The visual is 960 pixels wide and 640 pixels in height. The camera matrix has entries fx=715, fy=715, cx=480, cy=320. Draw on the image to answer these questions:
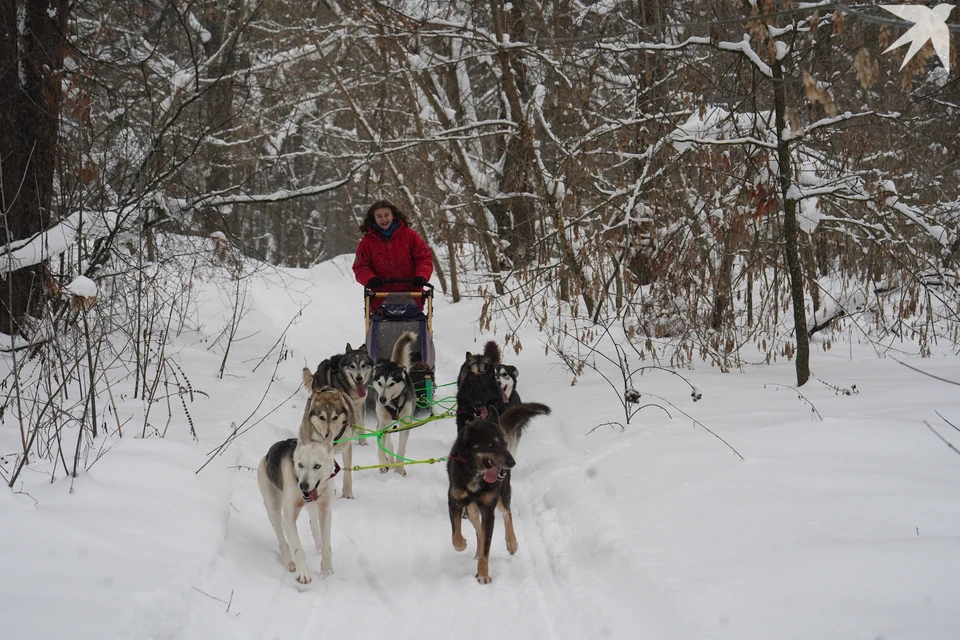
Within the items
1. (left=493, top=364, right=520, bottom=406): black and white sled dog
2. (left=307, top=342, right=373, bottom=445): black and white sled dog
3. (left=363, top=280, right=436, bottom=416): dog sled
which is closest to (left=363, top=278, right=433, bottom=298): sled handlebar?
(left=363, top=280, right=436, bottom=416): dog sled

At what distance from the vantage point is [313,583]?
3.59 meters

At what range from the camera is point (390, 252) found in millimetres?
7562

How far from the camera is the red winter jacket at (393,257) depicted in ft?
24.6

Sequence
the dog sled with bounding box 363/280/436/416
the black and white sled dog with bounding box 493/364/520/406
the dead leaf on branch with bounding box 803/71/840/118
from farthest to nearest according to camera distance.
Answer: the dog sled with bounding box 363/280/436/416 < the black and white sled dog with bounding box 493/364/520/406 < the dead leaf on branch with bounding box 803/71/840/118

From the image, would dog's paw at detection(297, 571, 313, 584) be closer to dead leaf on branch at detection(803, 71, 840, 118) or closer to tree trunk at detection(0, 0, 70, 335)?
dead leaf on branch at detection(803, 71, 840, 118)

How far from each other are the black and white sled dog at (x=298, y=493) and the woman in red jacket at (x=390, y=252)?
12.1 ft

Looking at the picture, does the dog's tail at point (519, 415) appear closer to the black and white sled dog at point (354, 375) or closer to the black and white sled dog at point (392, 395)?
the black and white sled dog at point (392, 395)

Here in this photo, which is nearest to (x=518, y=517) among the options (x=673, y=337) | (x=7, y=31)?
(x=673, y=337)

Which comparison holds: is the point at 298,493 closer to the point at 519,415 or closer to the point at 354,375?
the point at 519,415

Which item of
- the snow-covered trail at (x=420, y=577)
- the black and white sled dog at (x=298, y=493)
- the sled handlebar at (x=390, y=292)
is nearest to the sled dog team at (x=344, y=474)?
the black and white sled dog at (x=298, y=493)

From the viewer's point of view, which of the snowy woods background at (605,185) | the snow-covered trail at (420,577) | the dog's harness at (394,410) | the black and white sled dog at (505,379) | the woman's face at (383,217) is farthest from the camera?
the woman's face at (383,217)

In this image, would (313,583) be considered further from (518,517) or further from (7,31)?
(7,31)

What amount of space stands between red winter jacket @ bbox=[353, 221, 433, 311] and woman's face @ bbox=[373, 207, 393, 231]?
9 cm

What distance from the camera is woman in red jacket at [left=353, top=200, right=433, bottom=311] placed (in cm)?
745
